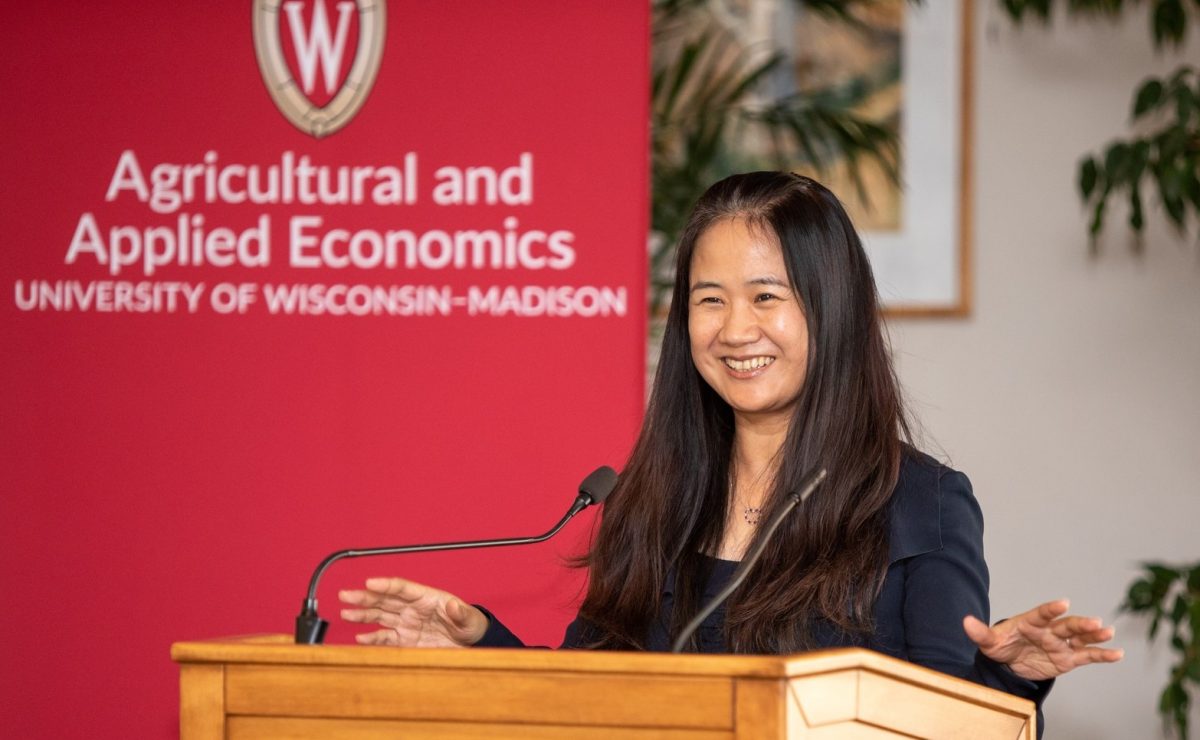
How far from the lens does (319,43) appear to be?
3010 millimetres

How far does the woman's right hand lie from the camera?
205cm

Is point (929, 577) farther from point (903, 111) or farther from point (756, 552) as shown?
point (903, 111)

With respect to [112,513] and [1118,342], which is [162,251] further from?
[1118,342]

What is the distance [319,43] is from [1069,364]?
7.95 feet

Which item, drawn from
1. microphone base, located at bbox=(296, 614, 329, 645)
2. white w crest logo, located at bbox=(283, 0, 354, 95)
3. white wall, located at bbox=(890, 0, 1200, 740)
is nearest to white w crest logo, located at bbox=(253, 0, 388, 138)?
white w crest logo, located at bbox=(283, 0, 354, 95)

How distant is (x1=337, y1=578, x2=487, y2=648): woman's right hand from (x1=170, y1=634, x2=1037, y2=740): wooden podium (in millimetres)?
413

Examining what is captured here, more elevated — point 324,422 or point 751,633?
point 324,422

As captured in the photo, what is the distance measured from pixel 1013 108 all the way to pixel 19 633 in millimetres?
3051

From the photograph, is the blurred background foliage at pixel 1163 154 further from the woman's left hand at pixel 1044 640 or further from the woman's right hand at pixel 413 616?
the woman's right hand at pixel 413 616

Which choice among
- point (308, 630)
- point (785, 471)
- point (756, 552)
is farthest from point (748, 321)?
point (308, 630)

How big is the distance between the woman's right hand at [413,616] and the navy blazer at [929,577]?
0.31 feet

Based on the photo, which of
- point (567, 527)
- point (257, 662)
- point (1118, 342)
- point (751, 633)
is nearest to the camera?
point (257, 662)

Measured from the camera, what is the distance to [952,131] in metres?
4.30

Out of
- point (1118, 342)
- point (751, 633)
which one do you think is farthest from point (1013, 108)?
point (751, 633)
